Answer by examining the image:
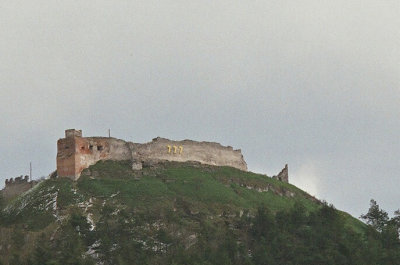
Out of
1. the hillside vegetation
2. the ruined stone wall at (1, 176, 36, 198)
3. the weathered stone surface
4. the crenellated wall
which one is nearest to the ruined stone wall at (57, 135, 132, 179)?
the crenellated wall

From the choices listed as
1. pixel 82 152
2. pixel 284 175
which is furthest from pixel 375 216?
pixel 82 152

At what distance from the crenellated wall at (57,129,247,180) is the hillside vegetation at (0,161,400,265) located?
1513mm

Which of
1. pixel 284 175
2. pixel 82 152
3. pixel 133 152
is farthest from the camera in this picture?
pixel 284 175

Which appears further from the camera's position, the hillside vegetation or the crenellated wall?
the crenellated wall

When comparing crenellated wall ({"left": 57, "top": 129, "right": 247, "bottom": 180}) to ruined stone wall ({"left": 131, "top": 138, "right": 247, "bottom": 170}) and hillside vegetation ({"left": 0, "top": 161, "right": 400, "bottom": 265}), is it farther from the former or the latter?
hillside vegetation ({"left": 0, "top": 161, "right": 400, "bottom": 265})

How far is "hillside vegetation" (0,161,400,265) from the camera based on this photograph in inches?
3113

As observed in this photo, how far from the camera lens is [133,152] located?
4104 inches

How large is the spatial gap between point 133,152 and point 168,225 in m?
19.3

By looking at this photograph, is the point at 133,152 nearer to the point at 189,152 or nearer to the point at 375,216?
the point at 189,152

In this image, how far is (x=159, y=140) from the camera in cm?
10688

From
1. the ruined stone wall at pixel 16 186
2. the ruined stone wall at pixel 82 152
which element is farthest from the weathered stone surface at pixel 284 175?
the ruined stone wall at pixel 16 186

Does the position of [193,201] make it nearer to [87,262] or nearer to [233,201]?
[233,201]

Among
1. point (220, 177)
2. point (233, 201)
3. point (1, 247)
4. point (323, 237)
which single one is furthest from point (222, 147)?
point (1, 247)

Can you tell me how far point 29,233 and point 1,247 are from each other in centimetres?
323
